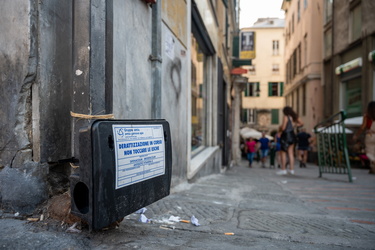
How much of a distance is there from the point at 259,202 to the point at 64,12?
2889 mm

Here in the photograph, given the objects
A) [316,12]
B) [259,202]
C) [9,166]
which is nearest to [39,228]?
[9,166]

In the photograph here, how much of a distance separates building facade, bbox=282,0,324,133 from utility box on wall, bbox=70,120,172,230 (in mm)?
18828

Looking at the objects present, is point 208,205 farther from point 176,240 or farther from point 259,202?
point 176,240

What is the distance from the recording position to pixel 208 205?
306 centimetres

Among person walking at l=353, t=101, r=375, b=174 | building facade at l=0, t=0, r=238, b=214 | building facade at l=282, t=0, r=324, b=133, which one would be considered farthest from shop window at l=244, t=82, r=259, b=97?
building facade at l=0, t=0, r=238, b=214

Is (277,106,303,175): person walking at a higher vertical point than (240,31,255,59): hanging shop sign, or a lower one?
lower

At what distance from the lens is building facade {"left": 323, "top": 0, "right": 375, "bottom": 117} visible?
12906 millimetres

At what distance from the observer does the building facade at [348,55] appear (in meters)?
12.9

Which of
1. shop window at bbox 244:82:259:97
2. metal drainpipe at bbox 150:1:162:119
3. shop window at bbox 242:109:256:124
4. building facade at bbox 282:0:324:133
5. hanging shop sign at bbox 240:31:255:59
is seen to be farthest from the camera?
shop window at bbox 244:82:259:97

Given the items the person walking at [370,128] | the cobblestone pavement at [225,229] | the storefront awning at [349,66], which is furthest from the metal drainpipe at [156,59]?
the storefront awning at [349,66]

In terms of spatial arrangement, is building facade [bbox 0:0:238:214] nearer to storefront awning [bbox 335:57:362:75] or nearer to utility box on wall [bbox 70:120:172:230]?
utility box on wall [bbox 70:120:172:230]

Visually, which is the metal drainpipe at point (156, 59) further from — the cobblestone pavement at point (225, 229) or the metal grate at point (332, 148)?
the metal grate at point (332, 148)

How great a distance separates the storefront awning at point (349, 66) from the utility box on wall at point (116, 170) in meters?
14.3

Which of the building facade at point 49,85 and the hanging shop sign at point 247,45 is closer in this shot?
the building facade at point 49,85
